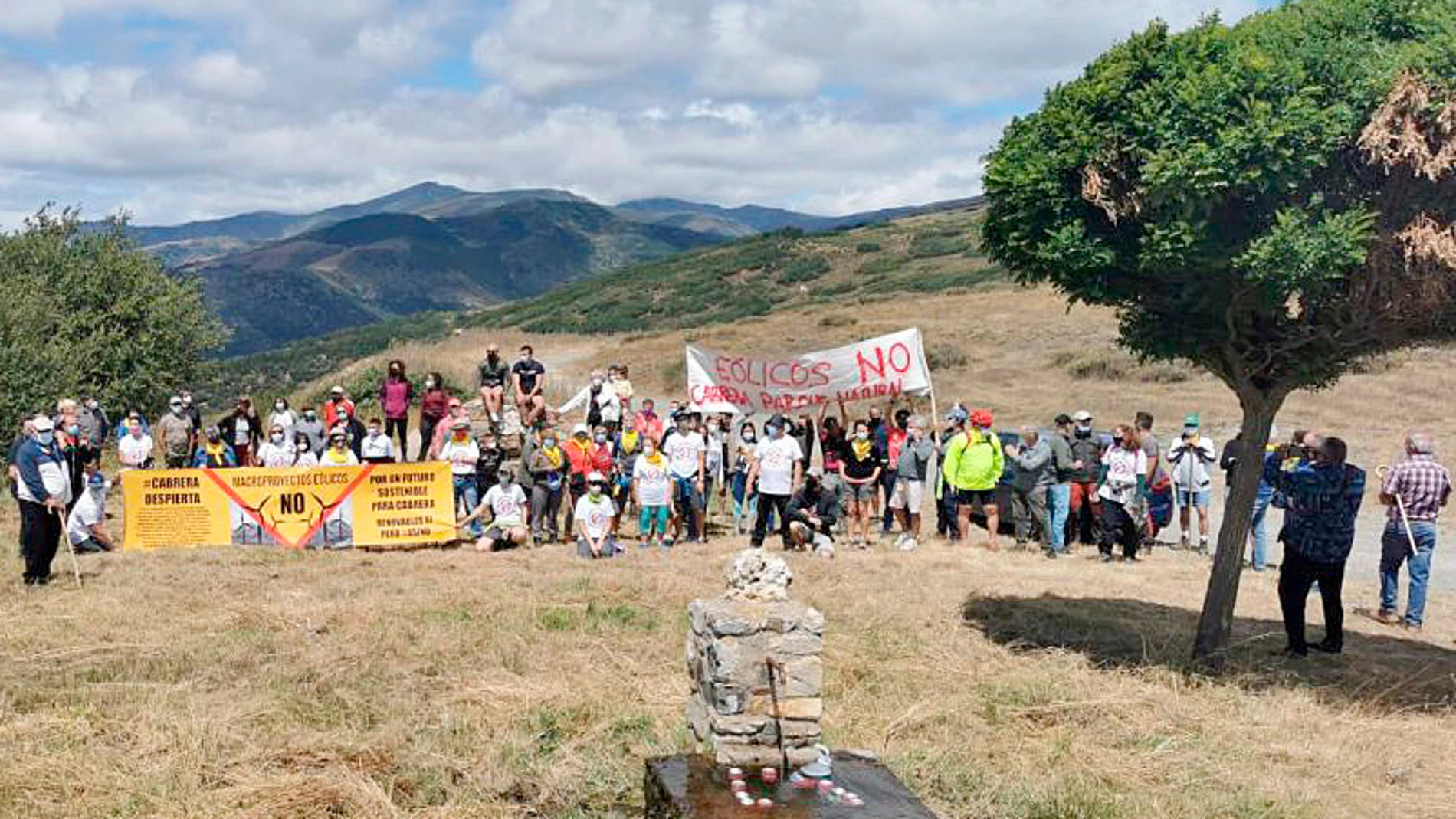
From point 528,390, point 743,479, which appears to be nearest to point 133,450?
point 528,390

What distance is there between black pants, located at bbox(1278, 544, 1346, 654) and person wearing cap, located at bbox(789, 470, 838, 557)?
5592 millimetres

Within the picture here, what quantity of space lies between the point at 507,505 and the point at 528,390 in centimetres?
322

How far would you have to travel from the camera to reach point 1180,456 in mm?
15281

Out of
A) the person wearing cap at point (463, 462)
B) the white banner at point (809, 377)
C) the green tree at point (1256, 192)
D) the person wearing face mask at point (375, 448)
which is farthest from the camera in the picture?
the white banner at point (809, 377)

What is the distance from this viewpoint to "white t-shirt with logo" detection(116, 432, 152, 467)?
55.4 feet

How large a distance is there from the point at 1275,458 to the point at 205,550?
13.3 meters

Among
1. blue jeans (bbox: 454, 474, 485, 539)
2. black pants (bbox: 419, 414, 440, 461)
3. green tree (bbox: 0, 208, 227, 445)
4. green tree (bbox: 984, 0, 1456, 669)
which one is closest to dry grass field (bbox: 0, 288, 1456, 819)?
blue jeans (bbox: 454, 474, 485, 539)

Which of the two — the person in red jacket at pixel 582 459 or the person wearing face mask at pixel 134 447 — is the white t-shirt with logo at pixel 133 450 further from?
the person in red jacket at pixel 582 459

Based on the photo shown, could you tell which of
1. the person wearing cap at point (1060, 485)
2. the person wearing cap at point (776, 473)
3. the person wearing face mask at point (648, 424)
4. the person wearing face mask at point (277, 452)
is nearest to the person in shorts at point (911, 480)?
the person wearing cap at point (776, 473)

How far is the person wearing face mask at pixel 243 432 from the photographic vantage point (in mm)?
18766

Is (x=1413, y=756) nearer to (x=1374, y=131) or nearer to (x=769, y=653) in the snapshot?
(x=1374, y=131)

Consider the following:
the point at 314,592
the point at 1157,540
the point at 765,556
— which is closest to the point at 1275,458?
Answer: the point at 1157,540

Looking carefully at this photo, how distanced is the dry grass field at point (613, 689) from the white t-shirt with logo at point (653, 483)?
844mm

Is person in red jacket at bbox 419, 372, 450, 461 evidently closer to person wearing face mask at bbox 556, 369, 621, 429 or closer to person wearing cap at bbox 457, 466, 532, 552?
person wearing face mask at bbox 556, 369, 621, 429
